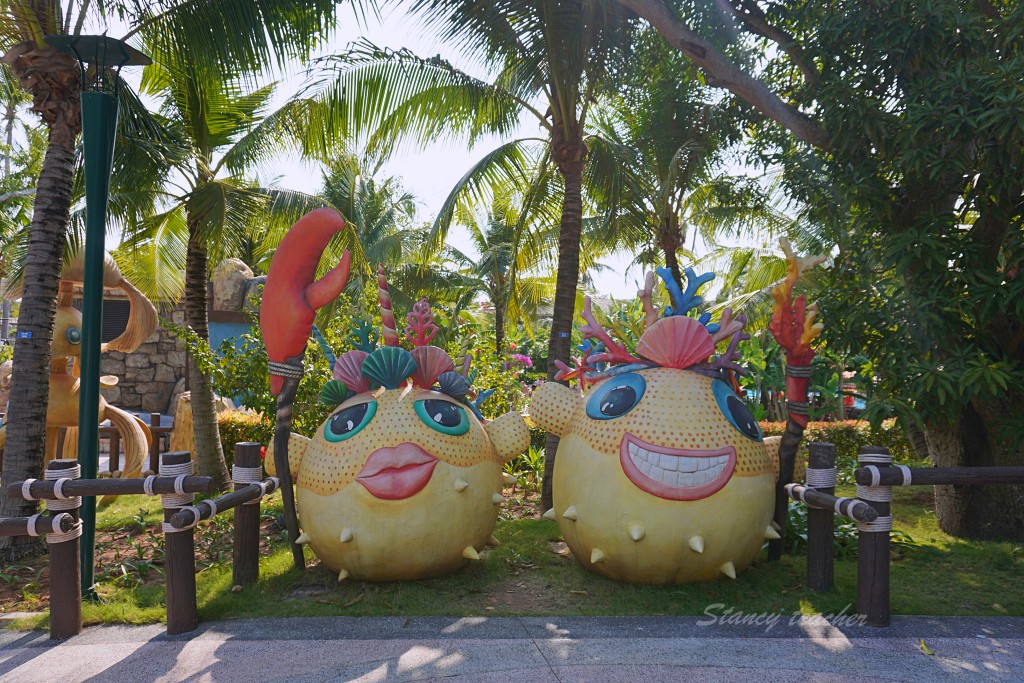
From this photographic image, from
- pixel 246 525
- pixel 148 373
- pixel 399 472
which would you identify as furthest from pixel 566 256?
pixel 148 373

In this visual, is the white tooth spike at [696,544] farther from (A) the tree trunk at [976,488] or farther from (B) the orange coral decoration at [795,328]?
(A) the tree trunk at [976,488]

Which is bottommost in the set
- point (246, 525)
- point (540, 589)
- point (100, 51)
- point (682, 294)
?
point (540, 589)

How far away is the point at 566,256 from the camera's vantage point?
289 inches

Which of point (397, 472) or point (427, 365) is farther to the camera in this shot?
point (427, 365)

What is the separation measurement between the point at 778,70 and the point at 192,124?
21.9ft

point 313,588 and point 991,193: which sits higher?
point 991,193

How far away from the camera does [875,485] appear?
4.18 meters

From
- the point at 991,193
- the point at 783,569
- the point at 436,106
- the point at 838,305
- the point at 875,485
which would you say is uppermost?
the point at 436,106

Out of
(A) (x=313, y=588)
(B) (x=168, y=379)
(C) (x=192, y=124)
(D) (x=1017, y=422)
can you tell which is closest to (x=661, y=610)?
(A) (x=313, y=588)

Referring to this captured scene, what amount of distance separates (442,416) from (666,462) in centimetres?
148

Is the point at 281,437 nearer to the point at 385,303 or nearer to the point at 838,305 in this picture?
the point at 385,303

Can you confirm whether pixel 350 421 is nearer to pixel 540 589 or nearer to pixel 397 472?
pixel 397 472

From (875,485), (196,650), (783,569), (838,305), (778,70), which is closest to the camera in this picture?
(196,650)

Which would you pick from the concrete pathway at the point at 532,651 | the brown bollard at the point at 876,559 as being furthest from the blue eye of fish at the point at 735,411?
the concrete pathway at the point at 532,651
